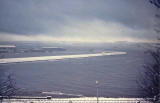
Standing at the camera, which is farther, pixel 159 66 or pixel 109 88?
pixel 109 88

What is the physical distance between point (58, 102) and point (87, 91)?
5873 mm

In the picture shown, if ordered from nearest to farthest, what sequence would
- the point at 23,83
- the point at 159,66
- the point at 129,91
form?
1. the point at 159,66
2. the point at 129,91
3. the point at 23,83

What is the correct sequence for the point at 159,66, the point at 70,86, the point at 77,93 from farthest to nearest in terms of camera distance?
the point at 70,86
the point at 77,93
the point at 159,66

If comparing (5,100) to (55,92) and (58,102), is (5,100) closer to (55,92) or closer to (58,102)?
(58,102)

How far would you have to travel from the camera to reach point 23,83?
21.8m

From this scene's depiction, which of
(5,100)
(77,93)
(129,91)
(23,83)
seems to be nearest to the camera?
(5,100)

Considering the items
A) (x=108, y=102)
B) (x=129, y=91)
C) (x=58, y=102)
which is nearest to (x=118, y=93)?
(x=129, y=91)

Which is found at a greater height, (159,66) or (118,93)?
(159,66)

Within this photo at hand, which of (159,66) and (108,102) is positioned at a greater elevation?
(159,66)

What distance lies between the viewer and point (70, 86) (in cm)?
1956

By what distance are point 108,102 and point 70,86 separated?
8.09 metres

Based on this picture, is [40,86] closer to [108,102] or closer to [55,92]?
[55,92]

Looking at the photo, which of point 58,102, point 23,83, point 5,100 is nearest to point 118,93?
point 58,102

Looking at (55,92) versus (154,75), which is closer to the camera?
(154,75)
